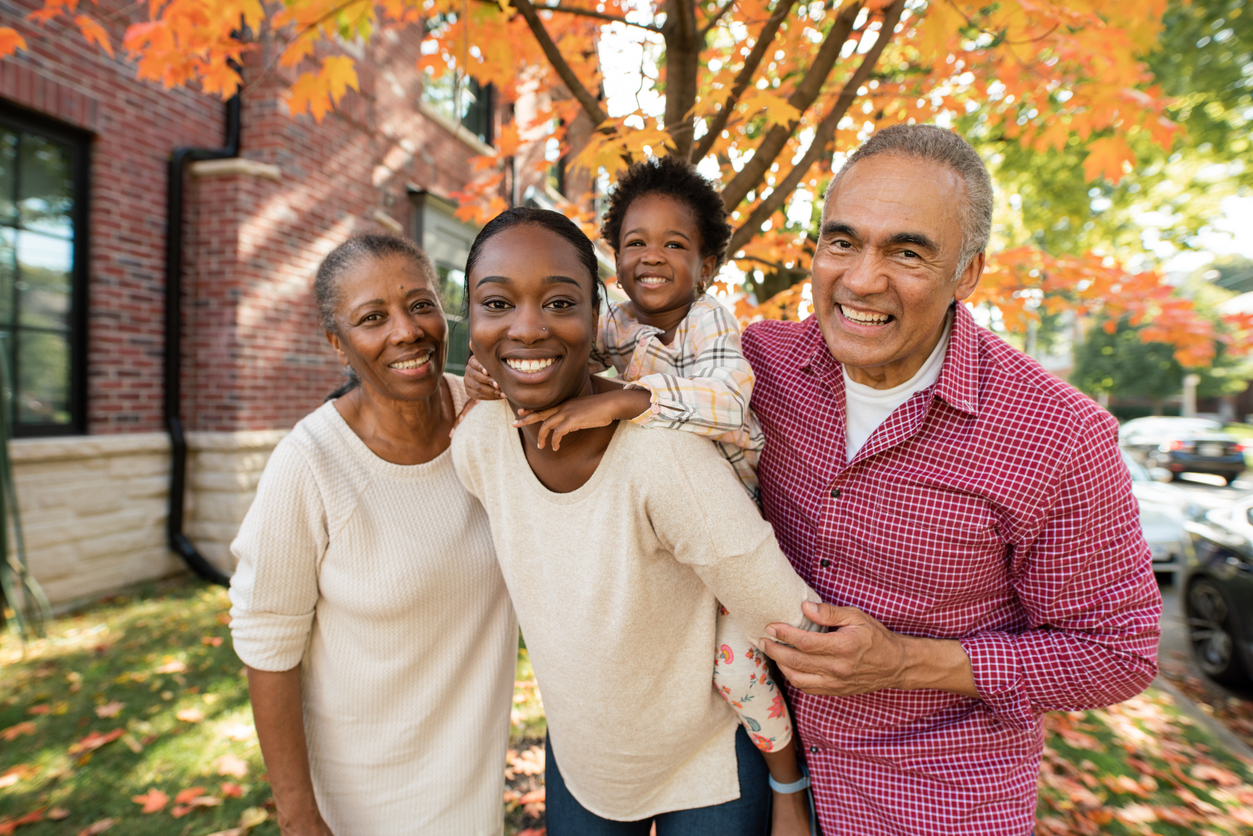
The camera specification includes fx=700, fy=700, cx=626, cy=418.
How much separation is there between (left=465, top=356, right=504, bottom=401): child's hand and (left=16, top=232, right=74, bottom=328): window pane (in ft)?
18.0

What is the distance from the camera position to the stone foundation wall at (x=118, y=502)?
5328 millimetres

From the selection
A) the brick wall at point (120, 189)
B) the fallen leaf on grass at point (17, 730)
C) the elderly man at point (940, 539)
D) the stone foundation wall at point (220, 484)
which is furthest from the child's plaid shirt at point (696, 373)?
the brick wall at point (120, 189)

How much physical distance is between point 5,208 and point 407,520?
218 inches

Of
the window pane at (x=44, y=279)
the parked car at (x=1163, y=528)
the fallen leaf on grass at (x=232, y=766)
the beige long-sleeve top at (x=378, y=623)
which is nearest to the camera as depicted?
the beige long-sleeve top at (x=378, y=623)

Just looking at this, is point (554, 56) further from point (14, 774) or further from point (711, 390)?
point (14, 774)

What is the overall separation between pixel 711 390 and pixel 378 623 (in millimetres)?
1061

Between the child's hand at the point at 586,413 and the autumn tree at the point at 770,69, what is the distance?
4.98ft

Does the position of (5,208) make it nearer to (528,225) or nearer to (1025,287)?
(528,225)

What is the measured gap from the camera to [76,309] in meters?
5.67

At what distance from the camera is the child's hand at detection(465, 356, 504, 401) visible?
6.04 feet

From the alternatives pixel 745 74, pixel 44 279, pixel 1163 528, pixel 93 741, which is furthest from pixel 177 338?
pixel 1163 528

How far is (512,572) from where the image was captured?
1.78 metres

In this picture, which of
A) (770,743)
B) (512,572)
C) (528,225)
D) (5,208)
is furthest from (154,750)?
(5,208)

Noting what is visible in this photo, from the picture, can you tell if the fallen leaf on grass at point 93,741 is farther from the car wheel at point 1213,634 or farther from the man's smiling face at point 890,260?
the car wheel at point 1213,634
